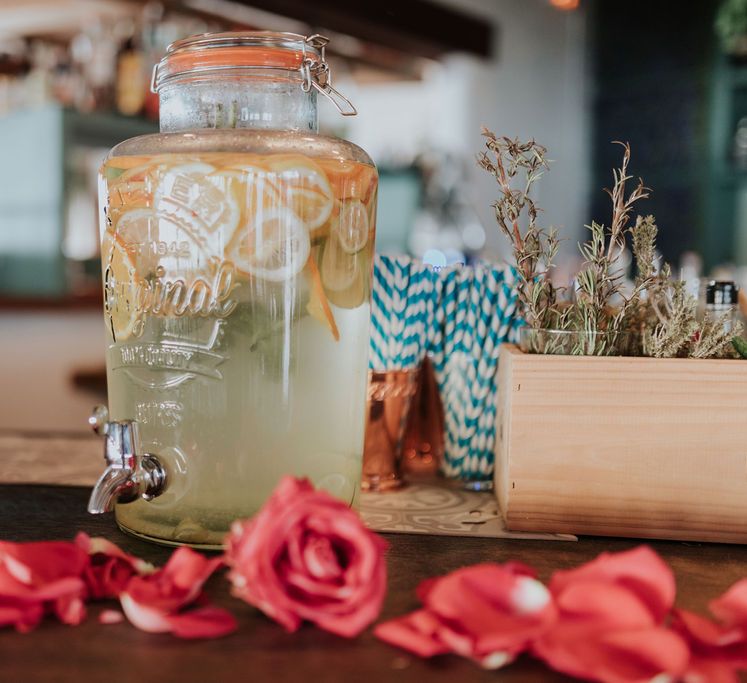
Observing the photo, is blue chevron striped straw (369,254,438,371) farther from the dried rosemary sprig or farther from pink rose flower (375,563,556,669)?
pink rose flower (375,563,556,669)

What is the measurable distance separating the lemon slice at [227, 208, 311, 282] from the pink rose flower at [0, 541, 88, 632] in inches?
8.8

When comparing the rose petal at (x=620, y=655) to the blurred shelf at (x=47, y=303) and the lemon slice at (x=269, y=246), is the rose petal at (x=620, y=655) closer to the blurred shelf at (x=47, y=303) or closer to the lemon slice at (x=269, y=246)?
the lemon slice at (x=269, y=246)

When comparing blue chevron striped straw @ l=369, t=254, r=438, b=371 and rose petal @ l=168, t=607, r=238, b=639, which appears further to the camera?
blue chevron striped straw @ l=369, t=254, r=438, b=371

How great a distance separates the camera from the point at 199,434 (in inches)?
24.0

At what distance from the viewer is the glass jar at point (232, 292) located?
1.95ft

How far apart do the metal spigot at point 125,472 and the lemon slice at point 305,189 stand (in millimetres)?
195

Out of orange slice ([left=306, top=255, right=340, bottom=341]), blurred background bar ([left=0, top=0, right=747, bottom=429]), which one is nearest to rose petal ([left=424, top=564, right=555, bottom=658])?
orange slice ([left=306, top=255, right=340, bottom=341])

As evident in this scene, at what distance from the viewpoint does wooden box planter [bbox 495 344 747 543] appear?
0.65 metres

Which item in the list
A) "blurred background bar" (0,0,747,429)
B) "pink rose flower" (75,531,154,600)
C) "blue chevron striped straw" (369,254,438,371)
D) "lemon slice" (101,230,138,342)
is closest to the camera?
"pink rose flower" (75,531,154,600)

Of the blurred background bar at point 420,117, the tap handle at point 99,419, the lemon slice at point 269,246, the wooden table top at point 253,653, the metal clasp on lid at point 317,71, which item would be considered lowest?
the wooden table top at point 253,653

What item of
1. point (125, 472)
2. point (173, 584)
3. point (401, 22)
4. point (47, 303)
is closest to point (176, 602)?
point (173, 584)

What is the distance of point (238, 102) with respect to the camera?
644 millimetres

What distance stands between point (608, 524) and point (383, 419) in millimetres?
240

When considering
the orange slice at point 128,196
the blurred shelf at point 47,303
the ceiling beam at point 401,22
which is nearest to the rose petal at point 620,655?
the orange slice at point 128,196
